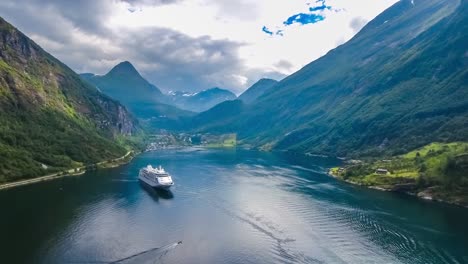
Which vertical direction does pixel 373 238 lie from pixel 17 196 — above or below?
below

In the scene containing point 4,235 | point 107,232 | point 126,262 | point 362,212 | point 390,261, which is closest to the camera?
point 126,262

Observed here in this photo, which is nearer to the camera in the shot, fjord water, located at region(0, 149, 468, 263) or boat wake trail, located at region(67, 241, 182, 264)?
boat wake trail, located at region(67, 241, 182, 264)

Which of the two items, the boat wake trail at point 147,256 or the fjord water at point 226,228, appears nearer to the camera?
the boat wake trail at point 147,256

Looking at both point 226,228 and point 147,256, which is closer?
point 147,256

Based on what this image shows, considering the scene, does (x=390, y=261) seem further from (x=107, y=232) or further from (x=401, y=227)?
(x=107, y=232)

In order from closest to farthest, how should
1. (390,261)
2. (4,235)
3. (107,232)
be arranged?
(390,261) → (4,235) → (107,232)

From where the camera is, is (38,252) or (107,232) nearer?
(38,252)

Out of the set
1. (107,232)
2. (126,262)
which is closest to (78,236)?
(107,232)

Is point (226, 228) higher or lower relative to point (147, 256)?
higher
